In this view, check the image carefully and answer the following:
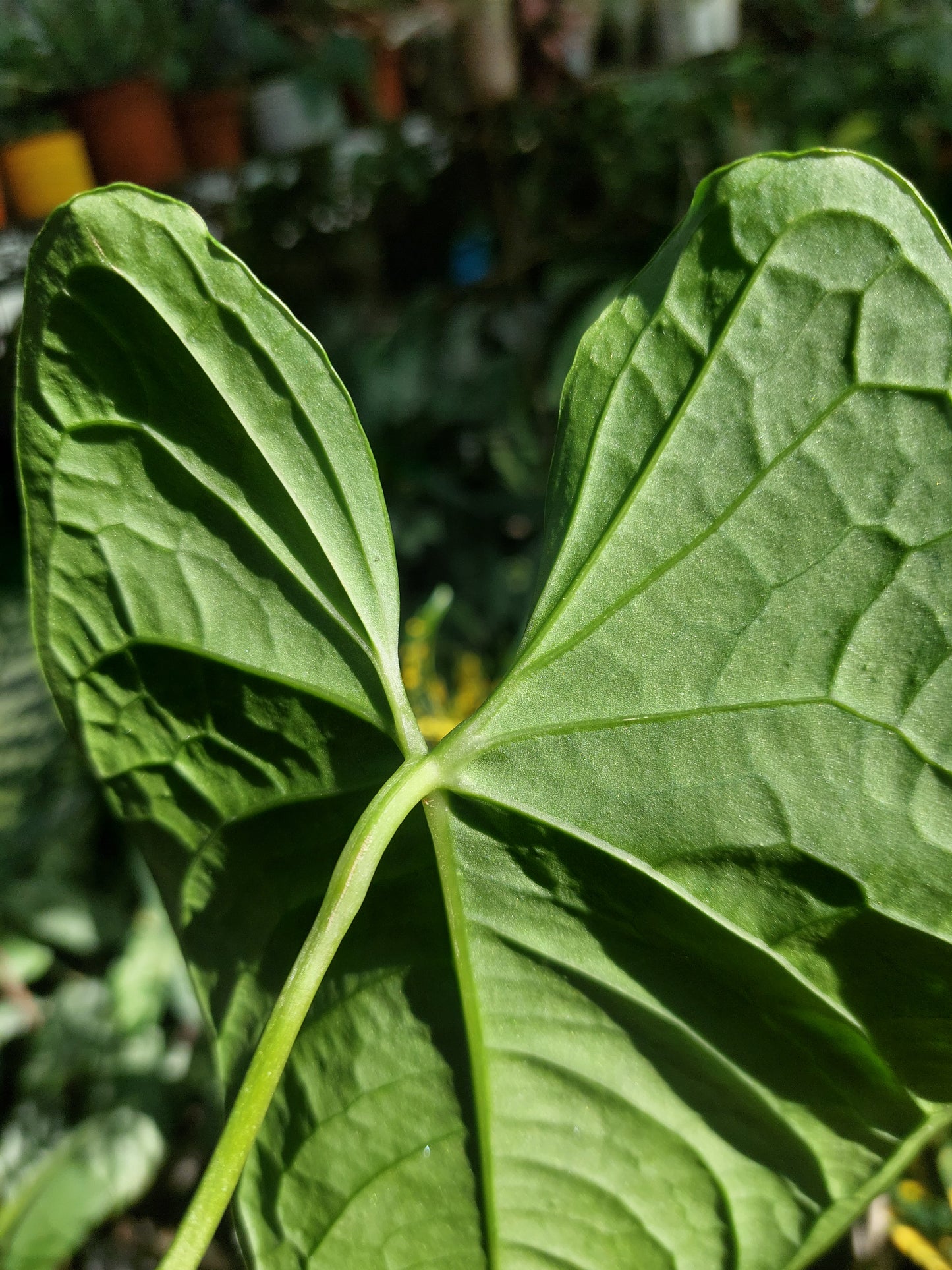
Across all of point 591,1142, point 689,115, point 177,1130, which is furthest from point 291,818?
point 689,115

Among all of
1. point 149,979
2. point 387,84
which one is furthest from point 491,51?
point 149,979

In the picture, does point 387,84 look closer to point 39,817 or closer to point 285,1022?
point 39,817

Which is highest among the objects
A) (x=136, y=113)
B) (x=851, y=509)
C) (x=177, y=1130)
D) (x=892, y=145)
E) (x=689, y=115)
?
(x=136, y=113)

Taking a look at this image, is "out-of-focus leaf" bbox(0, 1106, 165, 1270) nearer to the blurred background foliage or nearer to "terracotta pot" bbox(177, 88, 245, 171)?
the blurred background foliage

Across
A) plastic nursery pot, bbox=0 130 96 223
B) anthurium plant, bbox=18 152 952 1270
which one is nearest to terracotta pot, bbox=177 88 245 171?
plastic nursery pot, bbox=0 130 96 223

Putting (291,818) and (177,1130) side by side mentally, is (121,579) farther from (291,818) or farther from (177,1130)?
(177,1130)

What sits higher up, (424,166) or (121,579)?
(424,166)
